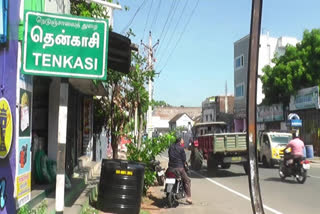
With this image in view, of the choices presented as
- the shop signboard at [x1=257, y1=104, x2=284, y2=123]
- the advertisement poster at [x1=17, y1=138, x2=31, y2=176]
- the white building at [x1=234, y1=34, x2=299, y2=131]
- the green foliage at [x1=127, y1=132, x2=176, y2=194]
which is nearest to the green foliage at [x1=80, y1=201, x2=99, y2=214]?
the advertisement poster at [x1=17, y1=138, x2=31, y2=176]

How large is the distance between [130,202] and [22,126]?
322 cm

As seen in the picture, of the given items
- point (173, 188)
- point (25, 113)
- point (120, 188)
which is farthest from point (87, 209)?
point (173, 188)

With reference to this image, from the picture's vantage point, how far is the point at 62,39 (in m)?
4.24

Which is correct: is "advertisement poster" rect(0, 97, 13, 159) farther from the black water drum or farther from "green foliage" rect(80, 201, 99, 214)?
the black water drum

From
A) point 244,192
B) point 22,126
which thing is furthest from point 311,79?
point 22,126

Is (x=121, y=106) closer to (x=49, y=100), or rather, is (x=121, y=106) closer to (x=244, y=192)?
(x=49, y=100)

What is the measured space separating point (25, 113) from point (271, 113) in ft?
125

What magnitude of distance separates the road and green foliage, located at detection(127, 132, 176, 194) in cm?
109

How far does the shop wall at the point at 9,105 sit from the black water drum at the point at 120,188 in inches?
A: 125

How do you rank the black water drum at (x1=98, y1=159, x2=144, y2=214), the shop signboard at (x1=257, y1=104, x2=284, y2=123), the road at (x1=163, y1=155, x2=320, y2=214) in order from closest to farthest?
1. the black water drum at (x1=98, y1=159, x2=144, y2=214)
2. the road at (x1=163, y1=155, x2=320, y2=214)
3. the shop signboard at (x1=257, y1=104, x2=284, y2=123)

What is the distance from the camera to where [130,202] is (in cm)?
882

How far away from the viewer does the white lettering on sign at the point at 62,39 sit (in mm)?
4191


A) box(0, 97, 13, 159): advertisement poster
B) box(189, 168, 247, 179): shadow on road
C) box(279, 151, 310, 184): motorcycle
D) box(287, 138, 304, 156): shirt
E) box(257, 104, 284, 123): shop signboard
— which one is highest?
box(257, 104, 284, 123): shop signboard

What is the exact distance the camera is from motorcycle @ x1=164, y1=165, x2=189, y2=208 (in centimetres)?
1094
